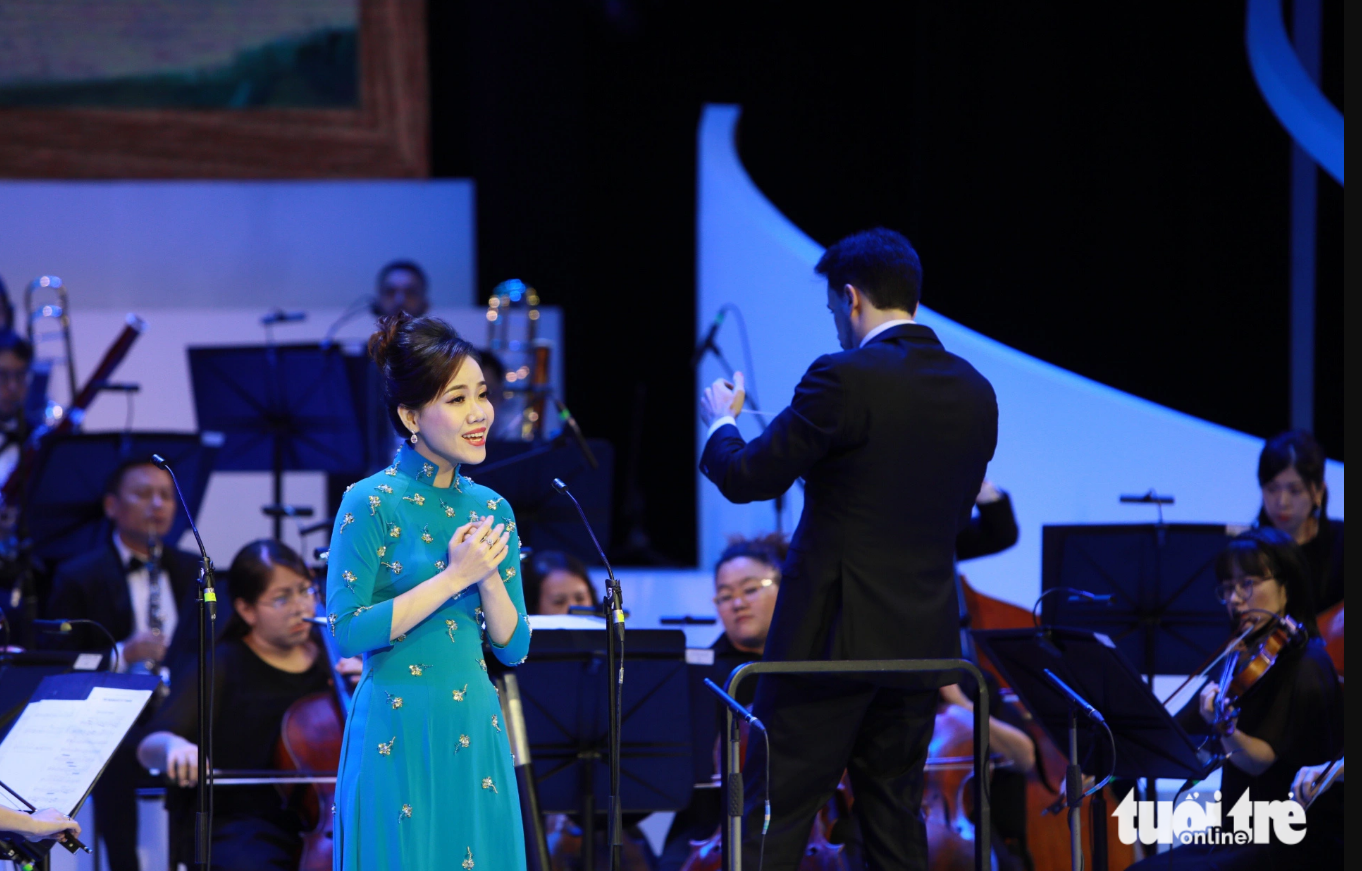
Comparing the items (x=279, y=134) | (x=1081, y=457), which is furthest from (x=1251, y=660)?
(x=279, y=134)

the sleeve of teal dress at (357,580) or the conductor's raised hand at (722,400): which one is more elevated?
the conductor's raised hand at (722,400)

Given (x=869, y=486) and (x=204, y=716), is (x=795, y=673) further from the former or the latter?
(x=204, y=716)

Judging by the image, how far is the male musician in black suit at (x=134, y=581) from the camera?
181 inches

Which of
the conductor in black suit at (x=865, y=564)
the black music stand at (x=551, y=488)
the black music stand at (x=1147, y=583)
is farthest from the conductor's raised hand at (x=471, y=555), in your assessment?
the black music stand at (x=551, y=488)

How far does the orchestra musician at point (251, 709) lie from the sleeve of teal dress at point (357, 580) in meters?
1.37

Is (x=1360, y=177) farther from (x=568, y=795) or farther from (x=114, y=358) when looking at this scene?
(x=114, y=358)

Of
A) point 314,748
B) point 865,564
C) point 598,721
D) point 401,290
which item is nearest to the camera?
point 865,564

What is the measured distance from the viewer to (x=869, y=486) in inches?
112

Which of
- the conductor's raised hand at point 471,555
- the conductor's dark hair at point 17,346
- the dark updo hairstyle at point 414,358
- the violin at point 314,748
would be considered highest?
the conductor's dark hair at point 17,346

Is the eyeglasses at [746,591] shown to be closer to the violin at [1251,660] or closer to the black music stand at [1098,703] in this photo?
the black music stand at [1098,703]

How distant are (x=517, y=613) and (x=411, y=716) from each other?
240 mm

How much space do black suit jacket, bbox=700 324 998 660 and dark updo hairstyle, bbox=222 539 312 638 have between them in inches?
63.6

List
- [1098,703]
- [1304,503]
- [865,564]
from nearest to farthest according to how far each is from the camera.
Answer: [865,564] < [1098,703] < [1304,503]

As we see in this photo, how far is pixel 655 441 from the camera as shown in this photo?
795 centimetres
